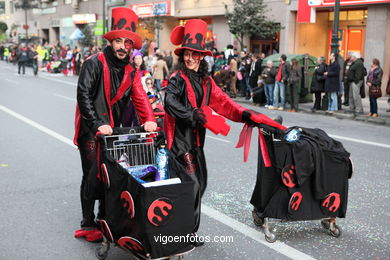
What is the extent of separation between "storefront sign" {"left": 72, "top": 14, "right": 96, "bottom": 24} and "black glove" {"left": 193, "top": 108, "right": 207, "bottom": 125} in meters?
41.1

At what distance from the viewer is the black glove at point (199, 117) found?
13.2ft

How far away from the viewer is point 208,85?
450 centimetres

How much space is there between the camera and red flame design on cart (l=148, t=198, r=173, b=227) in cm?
331

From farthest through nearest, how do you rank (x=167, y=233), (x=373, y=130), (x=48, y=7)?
(x=48, y=7) → (x=373, y=130) → (x=167, y=233)

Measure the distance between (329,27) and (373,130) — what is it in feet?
36.3

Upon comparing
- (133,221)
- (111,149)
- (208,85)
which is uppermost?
(208,85)

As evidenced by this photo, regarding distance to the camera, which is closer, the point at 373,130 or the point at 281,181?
the point at 281,181

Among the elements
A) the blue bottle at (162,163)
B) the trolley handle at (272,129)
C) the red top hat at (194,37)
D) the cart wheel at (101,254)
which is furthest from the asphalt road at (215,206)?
the red top hat at (194,37)

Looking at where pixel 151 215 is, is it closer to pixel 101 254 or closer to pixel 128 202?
pixel 128 202

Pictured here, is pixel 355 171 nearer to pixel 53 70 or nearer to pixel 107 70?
pixel 107 70

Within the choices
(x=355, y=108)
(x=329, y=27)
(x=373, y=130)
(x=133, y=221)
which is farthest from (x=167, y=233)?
(x=329, y=27)

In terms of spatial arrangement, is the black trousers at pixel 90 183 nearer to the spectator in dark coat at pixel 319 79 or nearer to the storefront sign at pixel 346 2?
the spectator in dark coat at pixel 319 79

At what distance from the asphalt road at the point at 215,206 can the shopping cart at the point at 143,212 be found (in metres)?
0.67

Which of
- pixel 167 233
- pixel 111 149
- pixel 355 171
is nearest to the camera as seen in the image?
pixel 167 233
